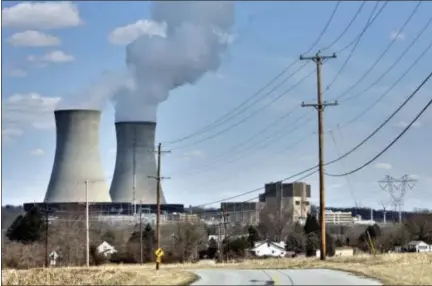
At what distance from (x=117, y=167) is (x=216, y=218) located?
56758 mm

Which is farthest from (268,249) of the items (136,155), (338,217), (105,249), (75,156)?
(338,217)

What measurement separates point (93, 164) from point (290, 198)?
7786cm

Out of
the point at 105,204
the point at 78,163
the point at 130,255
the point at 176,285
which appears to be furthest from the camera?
the point at 105,204

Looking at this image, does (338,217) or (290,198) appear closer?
(290,198)

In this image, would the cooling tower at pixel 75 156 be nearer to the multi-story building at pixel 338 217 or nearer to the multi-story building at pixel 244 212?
the multi-story building at pixel 244 212

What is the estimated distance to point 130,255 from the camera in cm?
6731

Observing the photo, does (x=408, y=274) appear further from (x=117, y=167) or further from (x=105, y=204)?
(x=105, y=204)

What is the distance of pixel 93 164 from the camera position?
63.4 meters

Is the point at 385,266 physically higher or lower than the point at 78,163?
lower

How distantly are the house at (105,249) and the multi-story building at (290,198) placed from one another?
5158 cm

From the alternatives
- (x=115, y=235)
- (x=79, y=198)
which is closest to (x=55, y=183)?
(x=79, y=198)

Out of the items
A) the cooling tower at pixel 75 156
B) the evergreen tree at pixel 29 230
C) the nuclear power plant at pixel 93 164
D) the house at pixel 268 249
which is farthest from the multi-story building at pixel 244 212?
the cooling tower at pixel 75 156

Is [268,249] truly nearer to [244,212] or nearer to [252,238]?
[252,238]

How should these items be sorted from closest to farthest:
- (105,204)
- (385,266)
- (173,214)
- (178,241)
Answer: (385,266), (178,241), (105,204), (173,214)
